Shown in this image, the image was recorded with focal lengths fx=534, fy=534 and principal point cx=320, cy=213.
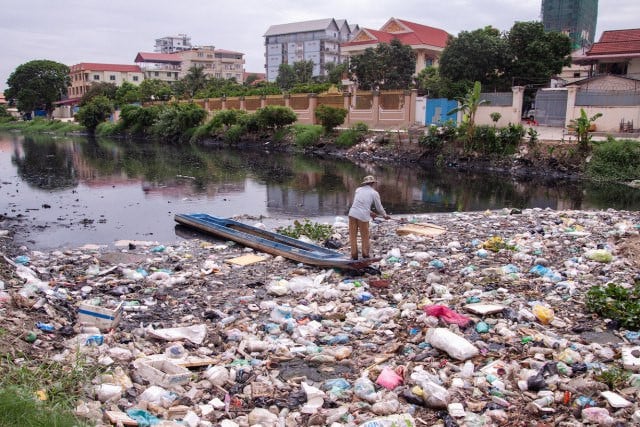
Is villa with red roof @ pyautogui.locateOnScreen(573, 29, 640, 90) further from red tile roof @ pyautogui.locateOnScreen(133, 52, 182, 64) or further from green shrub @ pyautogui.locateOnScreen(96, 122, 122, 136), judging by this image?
red tile roof @ pyautogui.locateOnScreen(133, 52, 182, 64)

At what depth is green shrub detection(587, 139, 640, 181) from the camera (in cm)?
1820

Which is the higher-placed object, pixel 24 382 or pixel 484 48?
pixel 484 48

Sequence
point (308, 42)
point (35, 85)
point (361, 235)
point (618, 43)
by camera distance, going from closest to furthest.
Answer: point (361, 235) < point (618, 43) < point (35, 85) < point (308, 42)

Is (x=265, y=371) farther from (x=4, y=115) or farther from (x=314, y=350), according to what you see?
(x=4, y=115)

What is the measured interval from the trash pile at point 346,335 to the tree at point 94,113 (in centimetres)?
4388

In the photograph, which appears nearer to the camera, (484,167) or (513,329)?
(513,329)

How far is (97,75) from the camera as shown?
238 ft

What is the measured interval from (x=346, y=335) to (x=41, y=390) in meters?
2.57

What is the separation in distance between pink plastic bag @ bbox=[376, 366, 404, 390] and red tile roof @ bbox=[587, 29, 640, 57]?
2847 centimetres

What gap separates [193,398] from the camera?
3.74 meters

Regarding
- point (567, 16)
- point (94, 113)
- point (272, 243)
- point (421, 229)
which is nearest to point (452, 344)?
point (272, 243)

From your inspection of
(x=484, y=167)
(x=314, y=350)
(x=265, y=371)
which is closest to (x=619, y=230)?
(x=314, y=350)

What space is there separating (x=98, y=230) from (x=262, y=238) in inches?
170

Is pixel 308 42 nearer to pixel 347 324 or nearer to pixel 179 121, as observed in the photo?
pixel 179 121
